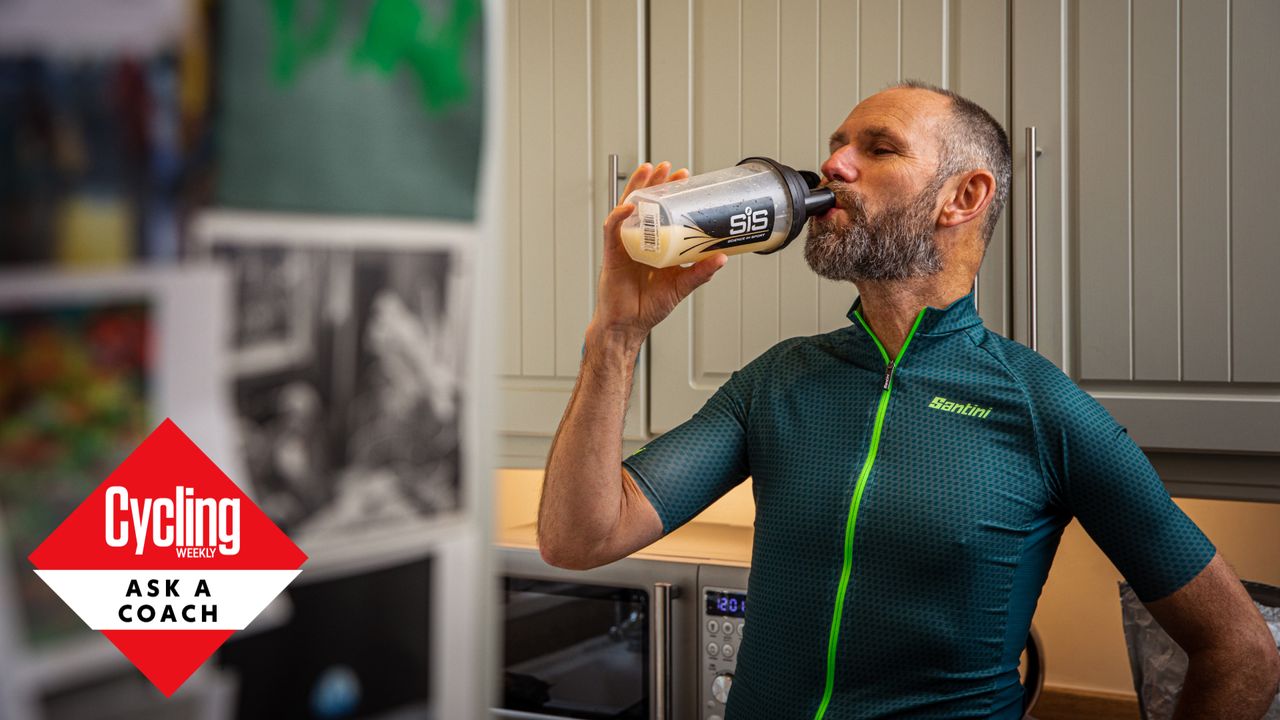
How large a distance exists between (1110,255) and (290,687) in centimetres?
146

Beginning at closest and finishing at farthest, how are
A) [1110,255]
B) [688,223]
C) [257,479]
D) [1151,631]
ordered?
1. [257,479]
2. [688,223]
3. [1151,631]
4. [1110,255]

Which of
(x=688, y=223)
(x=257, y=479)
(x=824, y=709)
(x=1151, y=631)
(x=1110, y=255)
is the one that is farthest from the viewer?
(x=1110, y=255)

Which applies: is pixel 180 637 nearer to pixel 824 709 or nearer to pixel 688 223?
pixel 688 223

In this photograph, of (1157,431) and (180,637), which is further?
(1157,431)

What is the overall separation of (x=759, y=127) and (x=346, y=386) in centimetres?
152

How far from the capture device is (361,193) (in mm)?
197

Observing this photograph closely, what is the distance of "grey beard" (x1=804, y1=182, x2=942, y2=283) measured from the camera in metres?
1.11

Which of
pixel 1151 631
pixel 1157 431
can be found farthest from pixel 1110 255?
pixel 1151 631

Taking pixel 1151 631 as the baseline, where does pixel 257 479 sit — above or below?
above

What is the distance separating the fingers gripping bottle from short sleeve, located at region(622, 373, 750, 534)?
28 centimetres

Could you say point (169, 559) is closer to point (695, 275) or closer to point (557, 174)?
point (695, 275)

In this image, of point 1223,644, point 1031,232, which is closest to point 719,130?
point 1031,232

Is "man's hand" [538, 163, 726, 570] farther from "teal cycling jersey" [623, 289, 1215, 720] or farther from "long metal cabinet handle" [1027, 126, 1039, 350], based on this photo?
"long metal cabinet handle" [1027, 126, 1039, 350]

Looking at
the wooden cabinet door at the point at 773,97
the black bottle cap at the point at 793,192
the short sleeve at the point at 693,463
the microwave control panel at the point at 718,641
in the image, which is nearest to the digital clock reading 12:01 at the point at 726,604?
the microwave control panel at the point at 718,641
